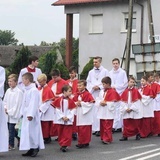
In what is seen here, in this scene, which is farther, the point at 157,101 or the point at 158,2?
the point at 158,2

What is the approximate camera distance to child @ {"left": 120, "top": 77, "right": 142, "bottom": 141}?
54.3 feet

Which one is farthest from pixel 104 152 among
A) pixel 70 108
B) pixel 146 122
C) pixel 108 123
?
pixel 146 122

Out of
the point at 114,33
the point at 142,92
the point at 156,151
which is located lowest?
the point at 156,151

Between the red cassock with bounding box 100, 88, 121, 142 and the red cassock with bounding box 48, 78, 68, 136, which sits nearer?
the red cassock with bounding box 100, 88, 121, 142

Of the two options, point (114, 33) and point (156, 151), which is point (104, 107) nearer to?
point (156, 151)

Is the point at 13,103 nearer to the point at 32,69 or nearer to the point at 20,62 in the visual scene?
the point at 32,69

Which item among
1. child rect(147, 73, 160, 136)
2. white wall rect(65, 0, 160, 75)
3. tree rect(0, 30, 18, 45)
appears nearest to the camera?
child rect(147, 73, 160, 136)

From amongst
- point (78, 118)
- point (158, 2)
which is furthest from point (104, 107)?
point (158, 2)

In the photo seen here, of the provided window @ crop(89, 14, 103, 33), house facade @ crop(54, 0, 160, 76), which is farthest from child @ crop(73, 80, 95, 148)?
window @ crop(89, 14, 103, 33)

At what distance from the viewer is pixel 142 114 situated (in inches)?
674

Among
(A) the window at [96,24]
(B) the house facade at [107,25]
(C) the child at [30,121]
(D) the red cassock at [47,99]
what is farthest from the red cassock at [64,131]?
(A) the window at [96,24]

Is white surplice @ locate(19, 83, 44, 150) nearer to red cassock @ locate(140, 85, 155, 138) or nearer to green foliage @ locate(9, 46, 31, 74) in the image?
red cassock @ locate(140, 85, 155, 138)

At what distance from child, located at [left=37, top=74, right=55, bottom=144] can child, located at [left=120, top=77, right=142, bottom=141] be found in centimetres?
194

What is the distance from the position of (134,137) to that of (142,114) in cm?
70
